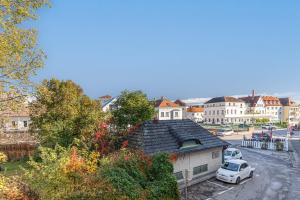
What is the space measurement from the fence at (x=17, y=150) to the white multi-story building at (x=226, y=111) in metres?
71.1

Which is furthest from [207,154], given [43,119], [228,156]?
[43,119]

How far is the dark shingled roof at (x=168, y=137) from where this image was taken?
1773cm

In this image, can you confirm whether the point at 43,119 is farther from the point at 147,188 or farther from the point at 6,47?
the point at 6,47

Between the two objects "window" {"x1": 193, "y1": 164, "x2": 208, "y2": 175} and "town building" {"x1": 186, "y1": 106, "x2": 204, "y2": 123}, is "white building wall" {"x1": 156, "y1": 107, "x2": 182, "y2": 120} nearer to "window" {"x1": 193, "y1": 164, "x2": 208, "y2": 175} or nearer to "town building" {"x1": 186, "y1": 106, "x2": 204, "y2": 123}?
"town building" {"x1": 186, "y1": 106, "x2": 204, "y2": 123}

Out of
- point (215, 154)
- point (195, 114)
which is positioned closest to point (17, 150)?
point (215, 154)

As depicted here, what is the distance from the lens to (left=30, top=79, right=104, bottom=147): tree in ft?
68.1

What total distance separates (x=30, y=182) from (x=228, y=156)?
2055cm

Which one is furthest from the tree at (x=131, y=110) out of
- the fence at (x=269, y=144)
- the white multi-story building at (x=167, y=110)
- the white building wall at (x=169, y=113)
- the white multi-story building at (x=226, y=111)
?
the white multi-story building at (x=226, y=111)

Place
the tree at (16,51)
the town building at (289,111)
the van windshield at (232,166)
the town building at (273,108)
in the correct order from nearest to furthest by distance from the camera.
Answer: the tree at (16,51), the van windshield at (232,166), the town building at (273,108), the town building at (289,111)

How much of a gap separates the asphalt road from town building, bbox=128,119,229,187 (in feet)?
4.22

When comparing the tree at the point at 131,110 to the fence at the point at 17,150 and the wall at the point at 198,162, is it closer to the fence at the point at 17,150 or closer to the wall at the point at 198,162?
the wall at the point at 198,162

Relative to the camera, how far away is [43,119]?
24.8m

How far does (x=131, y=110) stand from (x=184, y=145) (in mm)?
6217

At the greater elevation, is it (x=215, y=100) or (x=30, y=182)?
(x=215, y=100)
